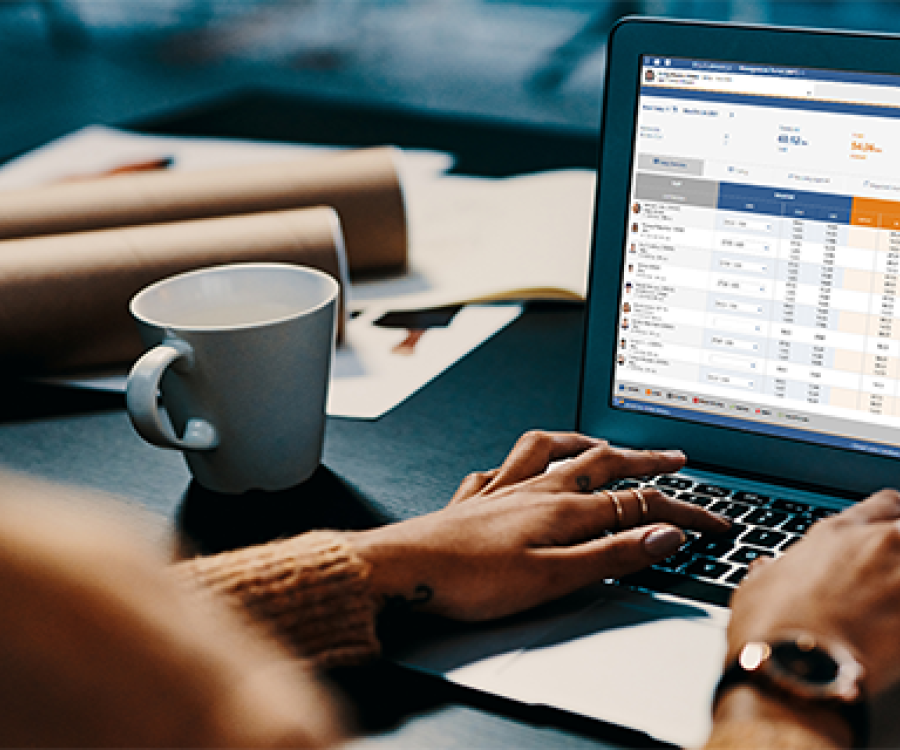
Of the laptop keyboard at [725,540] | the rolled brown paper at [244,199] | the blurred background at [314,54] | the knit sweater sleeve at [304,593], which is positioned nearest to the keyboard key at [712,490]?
the laptop keyboard at [725,540]

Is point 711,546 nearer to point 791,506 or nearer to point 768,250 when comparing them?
point 791,506

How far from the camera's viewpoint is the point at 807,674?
393 mm

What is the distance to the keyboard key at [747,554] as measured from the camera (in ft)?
1.67

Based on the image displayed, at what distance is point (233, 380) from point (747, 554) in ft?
1.08

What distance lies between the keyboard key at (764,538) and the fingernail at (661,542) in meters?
0.05

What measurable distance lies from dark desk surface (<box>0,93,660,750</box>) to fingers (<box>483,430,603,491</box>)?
5cm

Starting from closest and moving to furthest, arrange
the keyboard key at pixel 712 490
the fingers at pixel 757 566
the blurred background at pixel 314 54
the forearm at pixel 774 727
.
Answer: the forearm at pixel 774 727, the fingers at pixel 757 566, the keyboard key at pixel 712 490, the blurred background at pixel 314 54

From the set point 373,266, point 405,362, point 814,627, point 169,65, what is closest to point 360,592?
point 814,627

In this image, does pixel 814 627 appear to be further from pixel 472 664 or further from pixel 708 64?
pixel 708 64

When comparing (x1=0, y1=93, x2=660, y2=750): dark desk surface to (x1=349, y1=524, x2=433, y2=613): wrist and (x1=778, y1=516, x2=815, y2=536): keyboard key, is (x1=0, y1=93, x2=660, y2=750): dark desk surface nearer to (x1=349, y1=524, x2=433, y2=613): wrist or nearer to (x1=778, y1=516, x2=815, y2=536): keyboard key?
(x1=349, y1=524, x2=433, y2=613): wrist

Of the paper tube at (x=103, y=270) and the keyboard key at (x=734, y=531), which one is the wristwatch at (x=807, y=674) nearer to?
the keyboard key at (x=734, y=531)

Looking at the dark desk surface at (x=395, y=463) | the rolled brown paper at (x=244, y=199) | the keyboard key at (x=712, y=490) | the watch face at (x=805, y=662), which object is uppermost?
the rolled brown paper at (x=244, y=199)

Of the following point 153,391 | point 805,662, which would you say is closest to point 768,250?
point 805,662

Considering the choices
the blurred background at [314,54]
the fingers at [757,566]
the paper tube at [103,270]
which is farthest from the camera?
the blurred background at [314,54]
